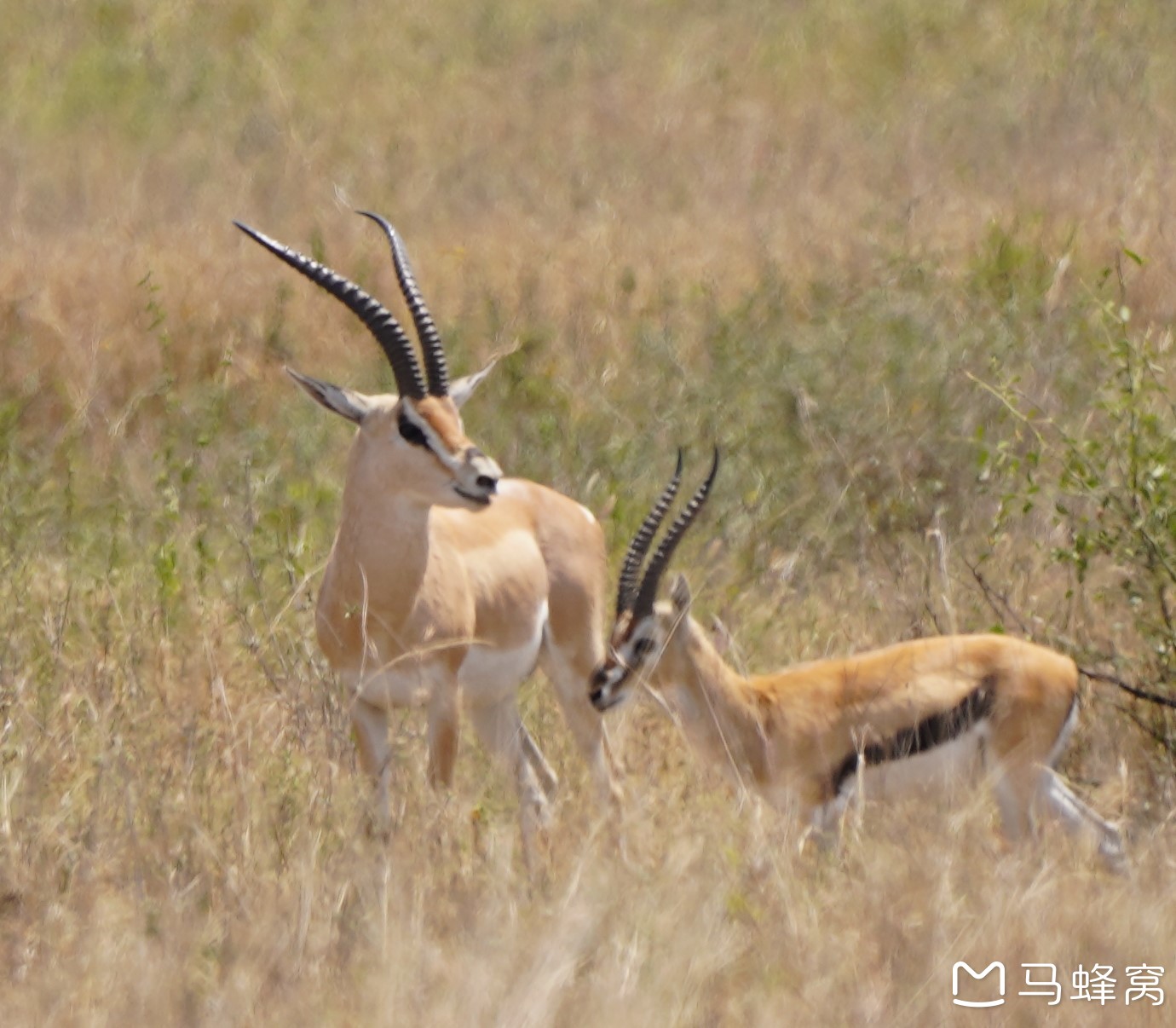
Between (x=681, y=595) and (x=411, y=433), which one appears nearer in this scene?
(x=411, y=433)

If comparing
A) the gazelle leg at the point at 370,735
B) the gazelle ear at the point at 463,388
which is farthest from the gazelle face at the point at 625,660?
the gazelle ear at the point at 463,388

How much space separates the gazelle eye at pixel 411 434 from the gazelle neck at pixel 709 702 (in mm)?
1038

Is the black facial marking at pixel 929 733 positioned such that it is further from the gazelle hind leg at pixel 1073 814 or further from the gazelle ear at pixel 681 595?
the gazelle ear at pixel 681 595

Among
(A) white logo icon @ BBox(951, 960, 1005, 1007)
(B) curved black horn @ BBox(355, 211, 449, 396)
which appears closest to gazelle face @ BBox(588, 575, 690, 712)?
(B) curved black horn @ BBox(355, 211, 449, 396)

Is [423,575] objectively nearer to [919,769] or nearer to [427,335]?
[427,335]

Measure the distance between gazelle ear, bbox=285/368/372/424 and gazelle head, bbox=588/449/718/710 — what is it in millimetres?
967

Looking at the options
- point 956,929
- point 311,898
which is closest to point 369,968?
point 311,898

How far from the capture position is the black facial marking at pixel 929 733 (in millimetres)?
5879

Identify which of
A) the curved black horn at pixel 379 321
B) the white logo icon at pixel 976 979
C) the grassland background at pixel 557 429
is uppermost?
the curved black horn at pixel 379 321

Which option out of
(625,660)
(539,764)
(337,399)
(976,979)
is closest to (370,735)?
(539,764)

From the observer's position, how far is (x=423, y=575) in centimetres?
610

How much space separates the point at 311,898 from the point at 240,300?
7.68 m

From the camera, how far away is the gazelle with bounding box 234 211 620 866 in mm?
5867

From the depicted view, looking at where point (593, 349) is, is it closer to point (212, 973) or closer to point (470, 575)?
point (470, 575)
